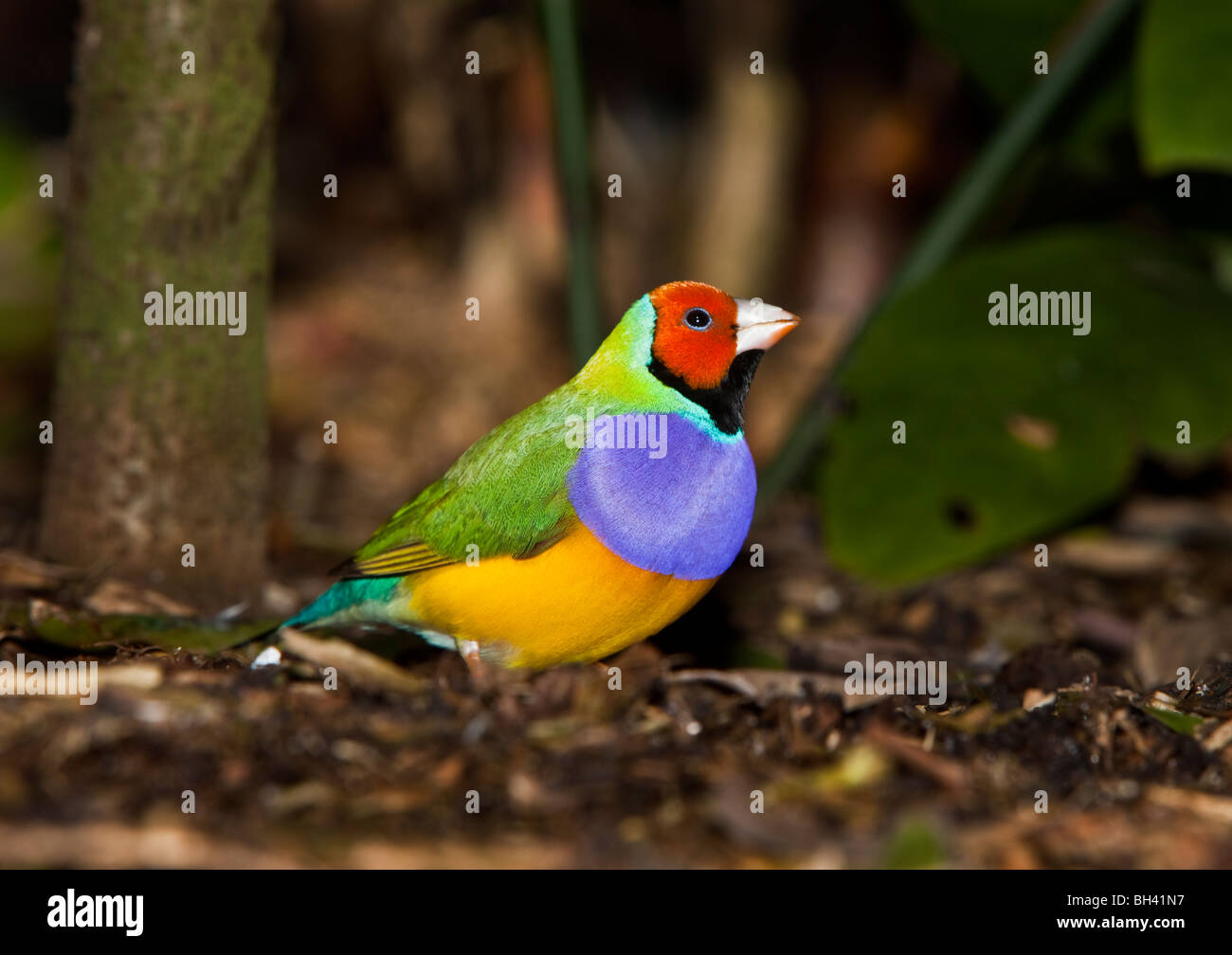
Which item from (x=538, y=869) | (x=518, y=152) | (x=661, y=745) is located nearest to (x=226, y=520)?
(x=661, y=745)

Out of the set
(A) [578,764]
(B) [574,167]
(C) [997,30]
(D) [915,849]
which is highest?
(C) [997,30]

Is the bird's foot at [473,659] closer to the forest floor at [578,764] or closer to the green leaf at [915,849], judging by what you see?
the forest floor at [578,764]

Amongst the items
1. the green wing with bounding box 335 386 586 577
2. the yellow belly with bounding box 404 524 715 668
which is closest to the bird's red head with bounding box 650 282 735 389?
the green wing with bounding box 335 386 586 577

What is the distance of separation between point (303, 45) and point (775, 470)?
4.67 m

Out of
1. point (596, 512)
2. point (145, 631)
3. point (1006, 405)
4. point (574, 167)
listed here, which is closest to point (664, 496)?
point (596, 512)

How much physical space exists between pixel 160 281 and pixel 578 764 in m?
1.95

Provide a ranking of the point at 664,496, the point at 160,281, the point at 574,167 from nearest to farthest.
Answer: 1. the point at 664,496
2. the point at 160,281
3. the point at 574,167

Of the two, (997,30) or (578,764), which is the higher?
(997,30)

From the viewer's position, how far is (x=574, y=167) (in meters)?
5.00

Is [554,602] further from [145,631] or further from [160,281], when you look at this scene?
[160,281]

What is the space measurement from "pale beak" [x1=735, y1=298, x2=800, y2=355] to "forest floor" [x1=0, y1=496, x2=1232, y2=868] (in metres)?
0.81

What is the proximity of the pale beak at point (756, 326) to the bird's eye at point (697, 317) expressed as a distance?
9cm

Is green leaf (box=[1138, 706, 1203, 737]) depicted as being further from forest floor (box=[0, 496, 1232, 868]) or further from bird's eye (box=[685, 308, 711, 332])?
bird's eye (box=[685, 308, 711, 332])
